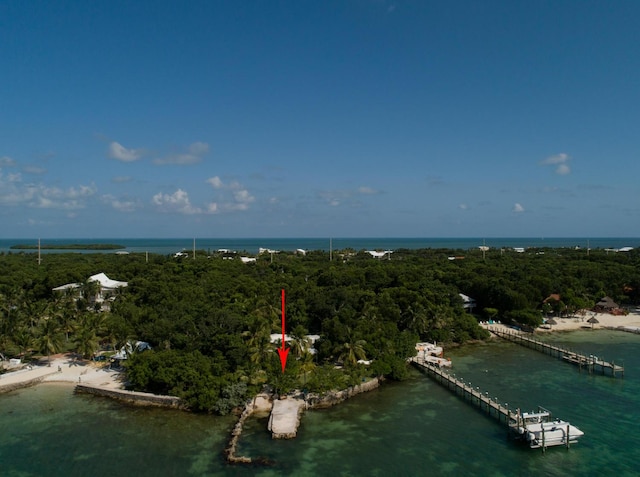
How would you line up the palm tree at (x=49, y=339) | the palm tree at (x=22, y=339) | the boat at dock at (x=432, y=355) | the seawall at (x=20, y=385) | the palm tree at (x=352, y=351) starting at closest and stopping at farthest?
the seawall at (x=20, y=385)
the palm tree at (x=352, y=351)
the palm tree at (x=22, y=339)
the palm tree at (x=49, y=339)
the boat at dock at (x=432, y=355)

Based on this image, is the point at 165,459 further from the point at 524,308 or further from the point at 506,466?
the point at 524,308

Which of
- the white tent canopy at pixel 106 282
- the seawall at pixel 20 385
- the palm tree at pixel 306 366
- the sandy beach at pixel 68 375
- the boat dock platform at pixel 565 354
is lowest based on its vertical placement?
the seawall at pixel 20 385

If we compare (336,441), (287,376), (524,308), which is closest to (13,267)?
(287,376)

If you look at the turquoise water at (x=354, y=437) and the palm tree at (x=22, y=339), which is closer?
the turquoise water at (x=354, y=437)

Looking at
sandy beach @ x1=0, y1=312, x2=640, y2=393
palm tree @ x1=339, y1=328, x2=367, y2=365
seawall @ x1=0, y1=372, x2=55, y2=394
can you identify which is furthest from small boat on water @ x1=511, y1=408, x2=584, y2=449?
seawall @ x1=0, y1=372, x2=55, y2=394

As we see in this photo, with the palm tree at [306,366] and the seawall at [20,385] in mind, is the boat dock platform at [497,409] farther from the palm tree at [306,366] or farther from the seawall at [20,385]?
the seawall at [20,385]

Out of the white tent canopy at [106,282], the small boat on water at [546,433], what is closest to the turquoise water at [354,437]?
the small boat on water at [546,433]

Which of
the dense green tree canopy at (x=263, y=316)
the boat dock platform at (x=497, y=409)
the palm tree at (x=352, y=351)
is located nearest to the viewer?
the boat dock platform at (x=497, y=409)
